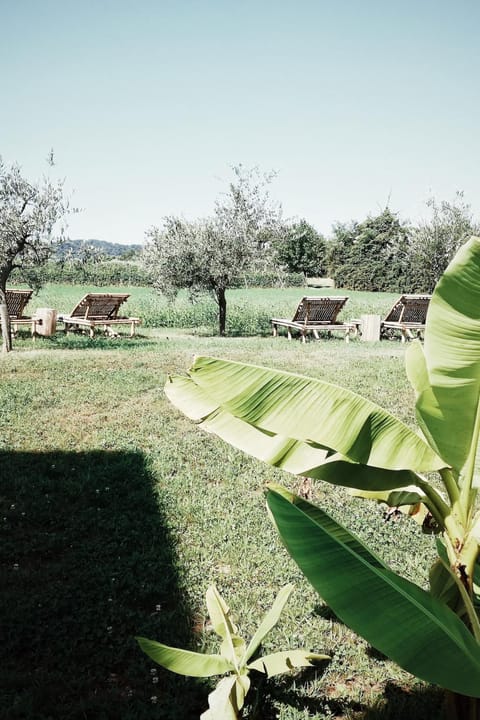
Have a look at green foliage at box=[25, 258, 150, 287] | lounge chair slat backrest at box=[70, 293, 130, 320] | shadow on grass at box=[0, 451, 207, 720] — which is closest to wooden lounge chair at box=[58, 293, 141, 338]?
lounge chair slat backrest at box=[70, 293, 130, 320]

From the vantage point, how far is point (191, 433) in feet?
23.6

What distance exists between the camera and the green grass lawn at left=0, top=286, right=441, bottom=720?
2.80 m

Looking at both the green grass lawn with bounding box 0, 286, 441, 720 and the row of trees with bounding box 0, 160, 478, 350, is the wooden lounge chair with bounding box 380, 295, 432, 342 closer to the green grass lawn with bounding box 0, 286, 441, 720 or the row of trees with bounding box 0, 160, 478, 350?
the row of trees with bounding box 0, 160, 478, 350

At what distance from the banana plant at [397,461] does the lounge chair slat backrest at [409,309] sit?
615 inches

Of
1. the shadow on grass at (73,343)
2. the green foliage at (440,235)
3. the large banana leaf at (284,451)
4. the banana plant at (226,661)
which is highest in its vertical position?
the green foliage at (440,235)

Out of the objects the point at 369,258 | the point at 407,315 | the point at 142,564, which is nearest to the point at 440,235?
the point at 407,315

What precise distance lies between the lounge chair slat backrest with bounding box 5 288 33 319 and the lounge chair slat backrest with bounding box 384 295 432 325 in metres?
11.3

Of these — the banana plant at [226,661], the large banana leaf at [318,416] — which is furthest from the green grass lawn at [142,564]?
the large banana leaf at [318,416]

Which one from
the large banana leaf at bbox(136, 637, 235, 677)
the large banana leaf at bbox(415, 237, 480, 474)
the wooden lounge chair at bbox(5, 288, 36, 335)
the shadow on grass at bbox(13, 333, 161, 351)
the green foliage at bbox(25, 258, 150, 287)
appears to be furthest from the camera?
the green foliage at bbox(25, 258, 150, 287)

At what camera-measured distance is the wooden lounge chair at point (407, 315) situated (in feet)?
56.0

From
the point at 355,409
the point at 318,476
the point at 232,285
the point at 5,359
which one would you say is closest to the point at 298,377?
the point at 355,409

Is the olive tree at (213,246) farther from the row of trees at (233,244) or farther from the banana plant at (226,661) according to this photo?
the banana plant at (226,661)

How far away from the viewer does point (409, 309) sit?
17.5 m

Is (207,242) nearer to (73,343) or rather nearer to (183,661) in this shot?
(73,343)
